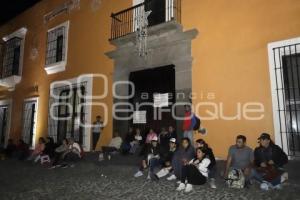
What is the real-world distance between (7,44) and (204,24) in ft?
39.7

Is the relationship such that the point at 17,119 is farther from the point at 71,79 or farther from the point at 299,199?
the point at 299,199

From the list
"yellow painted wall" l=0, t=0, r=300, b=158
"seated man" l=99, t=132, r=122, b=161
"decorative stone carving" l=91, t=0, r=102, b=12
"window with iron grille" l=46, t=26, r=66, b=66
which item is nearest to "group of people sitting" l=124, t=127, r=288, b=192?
"yellow painted wall" l=0, t=0, r=300, b=158

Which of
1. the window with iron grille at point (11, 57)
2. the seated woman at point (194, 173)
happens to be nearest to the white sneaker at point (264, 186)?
the seated woman at point (194, 173)

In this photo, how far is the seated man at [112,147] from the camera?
865 cm

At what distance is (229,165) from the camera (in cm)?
573

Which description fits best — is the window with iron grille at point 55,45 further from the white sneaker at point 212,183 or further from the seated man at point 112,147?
the white sneaker at point 212,183

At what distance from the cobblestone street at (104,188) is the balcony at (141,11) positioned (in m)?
4.82

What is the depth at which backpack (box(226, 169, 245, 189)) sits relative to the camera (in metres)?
5.09

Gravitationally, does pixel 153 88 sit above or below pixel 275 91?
above

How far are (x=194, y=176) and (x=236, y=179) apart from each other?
763 mm

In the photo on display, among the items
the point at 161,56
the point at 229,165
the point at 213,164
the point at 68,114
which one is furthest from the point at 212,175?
the point at 68,114

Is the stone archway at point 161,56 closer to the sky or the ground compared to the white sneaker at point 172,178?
closer to the sky

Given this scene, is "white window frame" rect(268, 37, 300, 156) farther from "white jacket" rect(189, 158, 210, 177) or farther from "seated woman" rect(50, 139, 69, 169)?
"seated woman" rect(50, 139, 69, 169)

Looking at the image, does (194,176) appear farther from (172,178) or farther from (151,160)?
(151,160)
